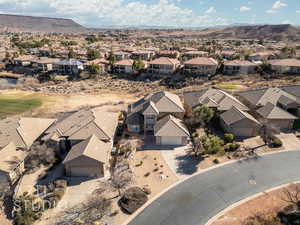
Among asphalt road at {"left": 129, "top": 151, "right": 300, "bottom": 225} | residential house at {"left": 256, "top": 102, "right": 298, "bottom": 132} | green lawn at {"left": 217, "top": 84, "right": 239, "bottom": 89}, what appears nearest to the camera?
asphalt road at {"left": 129, "top": 151, "right": 300, "bottom": 225}

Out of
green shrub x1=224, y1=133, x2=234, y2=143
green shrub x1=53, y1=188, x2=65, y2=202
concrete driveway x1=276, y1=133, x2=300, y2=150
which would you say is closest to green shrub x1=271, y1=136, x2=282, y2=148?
concrete driveway x1=276, y1=133, x2=300, y2=150

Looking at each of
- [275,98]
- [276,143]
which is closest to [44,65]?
[275,98]

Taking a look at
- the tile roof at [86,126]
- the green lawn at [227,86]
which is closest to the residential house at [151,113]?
the tile roof at [86,126]

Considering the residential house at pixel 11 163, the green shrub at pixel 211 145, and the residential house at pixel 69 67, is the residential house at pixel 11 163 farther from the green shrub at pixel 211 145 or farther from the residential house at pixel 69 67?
the residential house at pixel 69 67

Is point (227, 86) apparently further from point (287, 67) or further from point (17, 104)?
point (17, 104)

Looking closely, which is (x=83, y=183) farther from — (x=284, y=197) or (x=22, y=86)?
(x=22, y=86)

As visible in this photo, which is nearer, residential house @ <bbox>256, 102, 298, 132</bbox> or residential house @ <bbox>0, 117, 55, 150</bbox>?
residential house @ <bbox>0, 117, 55, 150</bbox>

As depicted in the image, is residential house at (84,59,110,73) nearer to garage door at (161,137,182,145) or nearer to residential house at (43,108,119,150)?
residential house at (43,108,119,150)
